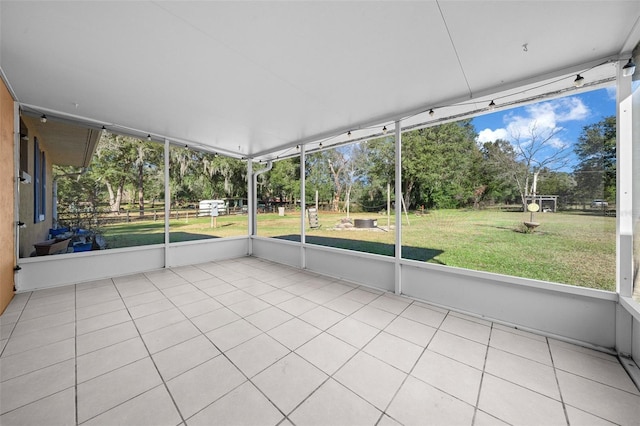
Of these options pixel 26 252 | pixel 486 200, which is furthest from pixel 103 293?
pixel 486 200

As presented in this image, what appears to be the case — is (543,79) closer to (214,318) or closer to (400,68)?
(400,68)

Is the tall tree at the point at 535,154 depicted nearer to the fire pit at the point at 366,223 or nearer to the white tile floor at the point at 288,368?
the fire pit at the point at 366,223

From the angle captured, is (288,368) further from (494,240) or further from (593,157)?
(494,240)

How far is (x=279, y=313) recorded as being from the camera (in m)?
2.57

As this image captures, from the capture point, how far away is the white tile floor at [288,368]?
1.30 metres

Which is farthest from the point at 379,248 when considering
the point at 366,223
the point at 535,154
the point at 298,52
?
the point at 298,52

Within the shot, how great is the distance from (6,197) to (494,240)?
29.9ft

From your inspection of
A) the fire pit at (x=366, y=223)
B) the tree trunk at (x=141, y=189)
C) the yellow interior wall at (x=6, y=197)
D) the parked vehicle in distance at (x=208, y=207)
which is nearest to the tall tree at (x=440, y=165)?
the fire pit at (x=366, y=223)

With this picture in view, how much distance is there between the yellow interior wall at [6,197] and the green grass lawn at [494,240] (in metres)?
4.04

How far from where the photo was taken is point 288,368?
5.48 feet

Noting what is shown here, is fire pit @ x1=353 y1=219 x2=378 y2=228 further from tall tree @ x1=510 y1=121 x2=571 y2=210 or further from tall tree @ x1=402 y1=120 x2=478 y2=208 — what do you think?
A: tall tree @ x1=510 y1=121 x2=571 y2=210

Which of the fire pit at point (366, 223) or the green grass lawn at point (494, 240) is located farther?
the fire pit at point (366, 223)

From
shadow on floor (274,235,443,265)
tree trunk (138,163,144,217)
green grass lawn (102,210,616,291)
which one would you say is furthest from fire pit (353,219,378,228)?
tree trunk (138,163,144,217)

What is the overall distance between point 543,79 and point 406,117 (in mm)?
1363
